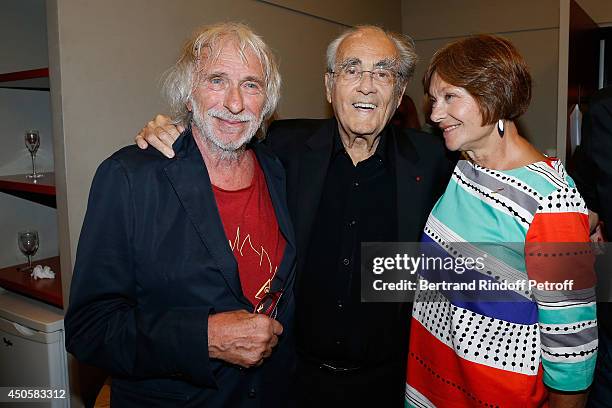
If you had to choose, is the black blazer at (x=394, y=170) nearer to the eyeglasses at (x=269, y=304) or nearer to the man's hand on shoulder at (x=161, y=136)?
the eyeglasses at (x=269, y=304)

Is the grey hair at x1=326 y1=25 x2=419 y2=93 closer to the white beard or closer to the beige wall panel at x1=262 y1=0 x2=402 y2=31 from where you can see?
the white beard

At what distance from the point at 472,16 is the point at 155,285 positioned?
4955 millimetres

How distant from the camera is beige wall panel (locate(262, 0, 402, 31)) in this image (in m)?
3.70

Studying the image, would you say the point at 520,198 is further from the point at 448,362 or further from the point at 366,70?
the point at 366,70

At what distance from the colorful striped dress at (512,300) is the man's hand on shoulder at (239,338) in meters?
0.59

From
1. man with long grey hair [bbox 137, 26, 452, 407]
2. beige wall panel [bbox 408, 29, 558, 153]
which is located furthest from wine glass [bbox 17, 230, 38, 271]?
beige wall panel [bbox 408, 29, 558, 153]

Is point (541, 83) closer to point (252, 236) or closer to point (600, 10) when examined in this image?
point (600, 10)

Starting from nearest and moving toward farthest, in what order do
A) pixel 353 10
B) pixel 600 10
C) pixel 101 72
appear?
pixel 101 72, pixel 353 10, pixel 600 10

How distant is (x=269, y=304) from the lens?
5.09 ft

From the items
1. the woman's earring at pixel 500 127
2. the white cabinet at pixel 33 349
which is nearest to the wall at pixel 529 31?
the woman's earring at pixel 500 127

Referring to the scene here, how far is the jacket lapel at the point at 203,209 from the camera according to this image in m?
1.41

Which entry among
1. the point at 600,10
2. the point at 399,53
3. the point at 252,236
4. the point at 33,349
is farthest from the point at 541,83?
the point at 33,349

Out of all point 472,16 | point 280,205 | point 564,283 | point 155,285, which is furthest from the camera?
point 472,16

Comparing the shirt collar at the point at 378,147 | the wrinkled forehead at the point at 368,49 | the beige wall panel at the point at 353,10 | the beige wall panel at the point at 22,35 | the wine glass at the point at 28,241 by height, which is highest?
the beige wall panel at the point at 353,10
